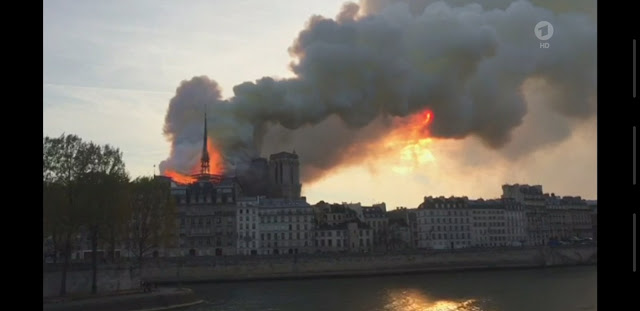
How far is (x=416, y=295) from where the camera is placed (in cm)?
4009

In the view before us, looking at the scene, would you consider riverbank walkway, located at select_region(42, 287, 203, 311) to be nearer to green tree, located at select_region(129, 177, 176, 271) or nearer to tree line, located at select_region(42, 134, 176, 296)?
tree line, located at select_region(42, 134, 176, 296)

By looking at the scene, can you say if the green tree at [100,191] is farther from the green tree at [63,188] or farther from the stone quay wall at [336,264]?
the stone quay wall at [336,264]

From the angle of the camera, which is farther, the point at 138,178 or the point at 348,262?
the point at 348,262

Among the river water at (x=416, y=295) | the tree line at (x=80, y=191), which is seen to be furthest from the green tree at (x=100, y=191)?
the river water at (x=416, y=295)

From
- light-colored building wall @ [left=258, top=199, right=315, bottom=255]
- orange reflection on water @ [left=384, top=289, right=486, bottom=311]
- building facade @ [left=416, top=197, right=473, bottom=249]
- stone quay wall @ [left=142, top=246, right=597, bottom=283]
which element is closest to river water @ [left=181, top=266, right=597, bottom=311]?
orange reflection on water @ [left=384, top=289, right=486, bottom=311]

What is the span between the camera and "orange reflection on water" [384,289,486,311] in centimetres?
3275

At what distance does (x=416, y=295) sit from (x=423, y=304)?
4.98 m

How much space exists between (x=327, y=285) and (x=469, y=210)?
49834 mm

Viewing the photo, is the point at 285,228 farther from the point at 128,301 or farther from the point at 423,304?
the point at 128,301

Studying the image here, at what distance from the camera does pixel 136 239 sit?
139ft

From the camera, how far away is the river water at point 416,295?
33562 millimetres

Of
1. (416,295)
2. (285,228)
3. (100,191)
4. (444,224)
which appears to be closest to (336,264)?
(285,228)
